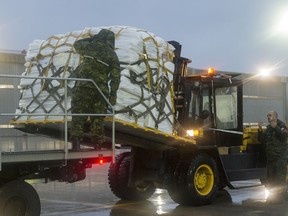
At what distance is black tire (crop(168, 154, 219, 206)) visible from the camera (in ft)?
32.3

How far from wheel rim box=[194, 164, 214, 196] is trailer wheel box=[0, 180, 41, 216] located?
4.03 meters

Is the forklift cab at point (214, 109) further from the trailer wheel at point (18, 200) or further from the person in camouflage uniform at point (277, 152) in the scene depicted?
the trailer wheel at point (18, 200)

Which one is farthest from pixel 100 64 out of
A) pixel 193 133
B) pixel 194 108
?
pixel 194 108

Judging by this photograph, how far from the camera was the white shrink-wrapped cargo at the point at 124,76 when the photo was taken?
8062 millimetres

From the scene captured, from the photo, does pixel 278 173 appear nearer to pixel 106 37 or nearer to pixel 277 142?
pixel 277 142

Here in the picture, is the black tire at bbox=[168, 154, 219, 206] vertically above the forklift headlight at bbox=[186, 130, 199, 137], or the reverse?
the forklift headlight at bbox=[186, 130, 199, 137]

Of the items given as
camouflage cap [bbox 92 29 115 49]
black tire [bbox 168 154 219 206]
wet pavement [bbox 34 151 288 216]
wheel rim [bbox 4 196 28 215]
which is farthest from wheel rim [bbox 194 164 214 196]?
wheel rim [bbox 4 196 28 215]

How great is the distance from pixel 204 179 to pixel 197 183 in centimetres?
26

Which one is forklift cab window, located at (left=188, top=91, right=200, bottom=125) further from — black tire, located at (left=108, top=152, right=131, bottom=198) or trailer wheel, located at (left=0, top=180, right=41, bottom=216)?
trailer wheel, located at (left=0, top=180, right=41, bottom=216)

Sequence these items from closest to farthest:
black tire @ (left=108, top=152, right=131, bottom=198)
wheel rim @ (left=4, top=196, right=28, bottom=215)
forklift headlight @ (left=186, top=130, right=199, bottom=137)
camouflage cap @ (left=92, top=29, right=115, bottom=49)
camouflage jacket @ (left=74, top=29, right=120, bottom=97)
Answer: wheel rim @ (left=4, top=196, right=28, bottom=215)
camouflage jacket @ (left=74, top=29, right=120, bottom=97)
camouflage cap @ (left=92, top=29, right=115, bottom=49)
forklift headlight @ (left=186, top=130, right=199, bottom=137)
black tire @ (left=108, top=152, right=131, bottom=198)

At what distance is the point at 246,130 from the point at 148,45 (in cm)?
469

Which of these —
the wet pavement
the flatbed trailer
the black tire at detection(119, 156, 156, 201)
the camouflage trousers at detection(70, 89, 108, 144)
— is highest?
the camouflage trousers at detection(70, 89, 108, 144)

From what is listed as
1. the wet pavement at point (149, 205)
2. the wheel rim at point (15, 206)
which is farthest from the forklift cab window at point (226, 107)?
the wheel rim at point (15, 206)

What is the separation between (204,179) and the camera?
10328mm
